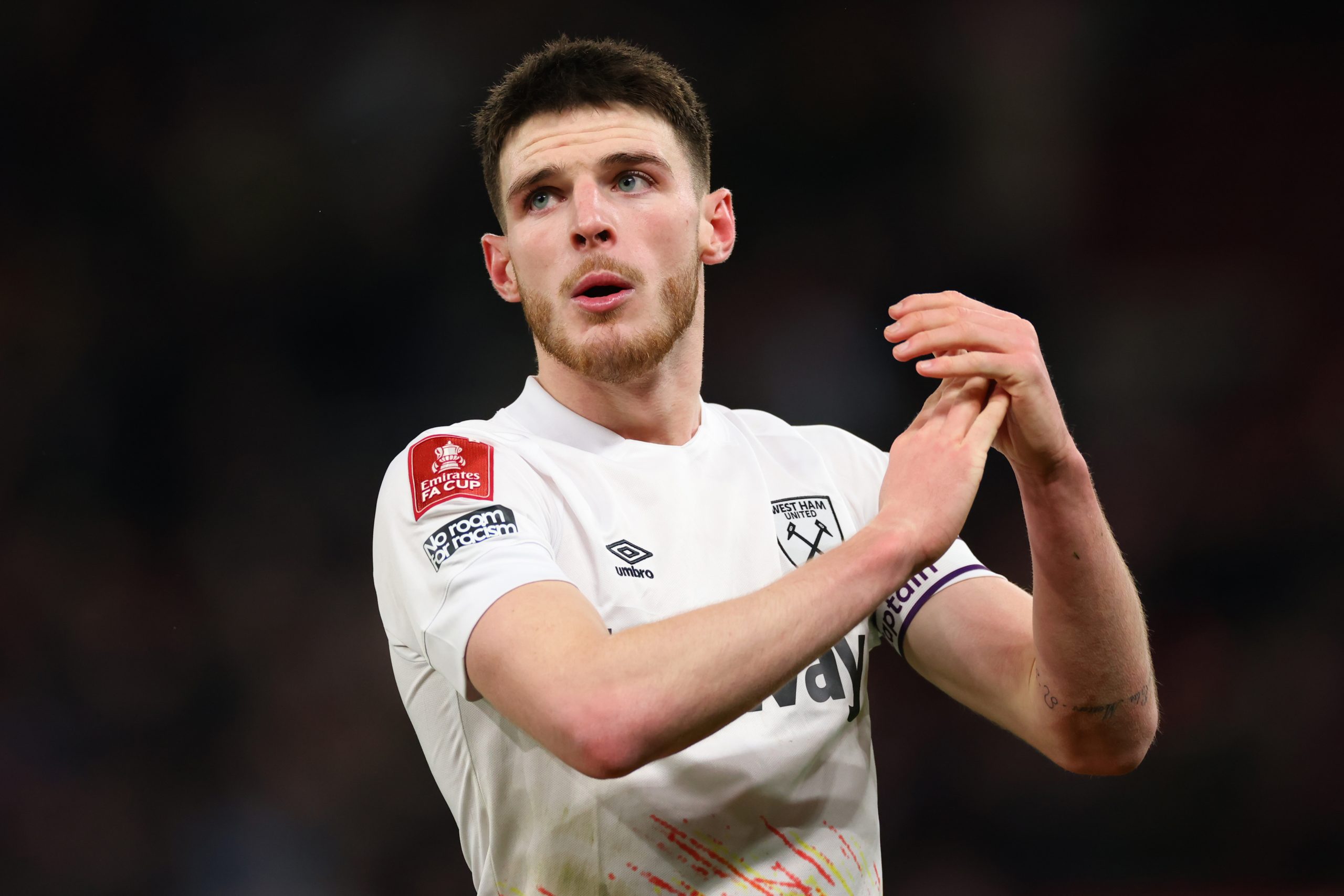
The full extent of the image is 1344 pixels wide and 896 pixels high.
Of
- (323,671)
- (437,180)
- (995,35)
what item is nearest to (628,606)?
(323,671)

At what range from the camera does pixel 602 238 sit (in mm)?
2176

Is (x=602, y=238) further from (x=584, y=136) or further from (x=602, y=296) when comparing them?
(x=584, y=136)

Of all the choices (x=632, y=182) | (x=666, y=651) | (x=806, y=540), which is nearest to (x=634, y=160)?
(x=632, y=182)

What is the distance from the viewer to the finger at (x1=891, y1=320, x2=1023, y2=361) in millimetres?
1829

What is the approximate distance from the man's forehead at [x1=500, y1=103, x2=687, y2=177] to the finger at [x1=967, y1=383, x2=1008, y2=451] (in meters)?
0.90

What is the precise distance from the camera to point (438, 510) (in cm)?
184

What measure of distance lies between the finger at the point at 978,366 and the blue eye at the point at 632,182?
765mm

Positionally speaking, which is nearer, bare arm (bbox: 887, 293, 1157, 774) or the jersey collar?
bare arm (bbox: 887, 293, 1157, 774)

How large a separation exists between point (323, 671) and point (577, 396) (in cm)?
269

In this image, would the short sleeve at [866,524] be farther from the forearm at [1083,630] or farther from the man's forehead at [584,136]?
the man's forehead at [584,136]

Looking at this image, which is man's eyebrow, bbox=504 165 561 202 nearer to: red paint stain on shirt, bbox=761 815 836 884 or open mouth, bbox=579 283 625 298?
open mouth, bbox=579 283 625 298

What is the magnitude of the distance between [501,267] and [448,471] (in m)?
0.75

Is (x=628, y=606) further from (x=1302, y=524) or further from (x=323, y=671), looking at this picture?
(x=1302, y=524)

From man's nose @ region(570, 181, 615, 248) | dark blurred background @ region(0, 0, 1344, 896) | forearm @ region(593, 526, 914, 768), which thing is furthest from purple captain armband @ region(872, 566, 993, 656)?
dark blurred background @ region(0, 0, 1344, 896)
